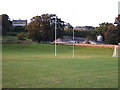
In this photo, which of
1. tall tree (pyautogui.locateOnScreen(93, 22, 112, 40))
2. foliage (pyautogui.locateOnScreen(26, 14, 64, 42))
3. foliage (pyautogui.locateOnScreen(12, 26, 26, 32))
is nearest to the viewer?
foliage (pyautogui.locateOnScreen(26, 14, 64, 42))

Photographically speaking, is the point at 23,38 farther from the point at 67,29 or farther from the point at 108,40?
the point at 108,40

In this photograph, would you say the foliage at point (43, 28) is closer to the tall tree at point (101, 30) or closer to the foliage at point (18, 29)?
the foliage at point (18, 29)

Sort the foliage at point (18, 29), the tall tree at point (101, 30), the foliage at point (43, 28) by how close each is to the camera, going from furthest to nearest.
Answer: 1. the tall tree at point (101, 30)
2. the foliage at point (18, 29)
3. the foliage at point (43, 28)

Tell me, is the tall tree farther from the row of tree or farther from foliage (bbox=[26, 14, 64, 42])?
foliage (bbox=[26, 14, 64, 42])

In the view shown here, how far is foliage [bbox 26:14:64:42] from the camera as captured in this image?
39644 millimetres

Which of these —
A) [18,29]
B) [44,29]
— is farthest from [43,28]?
[18,29]

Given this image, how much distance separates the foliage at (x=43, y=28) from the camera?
130 feet

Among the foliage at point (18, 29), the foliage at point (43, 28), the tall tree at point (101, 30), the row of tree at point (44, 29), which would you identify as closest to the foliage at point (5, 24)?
the row of tree at point (44, 29)

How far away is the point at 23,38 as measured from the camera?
4138cm

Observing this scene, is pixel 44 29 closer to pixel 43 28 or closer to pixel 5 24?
pixel 43 28

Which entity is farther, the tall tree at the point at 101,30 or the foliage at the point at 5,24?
the tall tree at the point at 101,30

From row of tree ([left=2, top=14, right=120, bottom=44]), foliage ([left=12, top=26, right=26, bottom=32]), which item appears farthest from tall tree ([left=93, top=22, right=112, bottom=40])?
foliage ([left=12, top=26, right=26, bottom=32])

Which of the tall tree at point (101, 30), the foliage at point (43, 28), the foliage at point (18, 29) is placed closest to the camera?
the foliage at point (43, 28)

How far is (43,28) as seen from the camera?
4009 cm
